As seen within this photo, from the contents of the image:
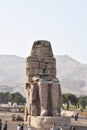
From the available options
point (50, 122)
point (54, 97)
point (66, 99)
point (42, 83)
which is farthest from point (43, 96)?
point (66, 99)

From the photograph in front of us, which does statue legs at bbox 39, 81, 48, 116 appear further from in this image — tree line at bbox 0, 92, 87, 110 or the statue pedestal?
tree line at bbox 0, 92, 87, 110

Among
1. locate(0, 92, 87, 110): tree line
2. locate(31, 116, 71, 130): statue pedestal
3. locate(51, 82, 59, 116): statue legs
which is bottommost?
locate(0, 92, 87, 110): tree line

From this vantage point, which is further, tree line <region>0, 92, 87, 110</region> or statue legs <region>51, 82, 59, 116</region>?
tree line <region>0, 92, 87, 110</region>

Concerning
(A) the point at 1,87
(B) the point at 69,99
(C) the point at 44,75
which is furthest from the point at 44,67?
(A) the point at 1,87

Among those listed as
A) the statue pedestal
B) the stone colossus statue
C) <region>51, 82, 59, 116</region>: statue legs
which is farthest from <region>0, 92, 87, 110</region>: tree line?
the statue pedestal

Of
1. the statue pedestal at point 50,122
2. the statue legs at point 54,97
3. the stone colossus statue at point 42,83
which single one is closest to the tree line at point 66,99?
the stone colossus statue at point 42,83

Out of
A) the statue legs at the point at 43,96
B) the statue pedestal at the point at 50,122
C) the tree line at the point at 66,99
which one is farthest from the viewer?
the tree line at the point at 66,99

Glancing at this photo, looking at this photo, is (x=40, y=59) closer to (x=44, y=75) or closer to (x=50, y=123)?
(x=44, y=75)

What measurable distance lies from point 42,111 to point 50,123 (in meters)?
1.89

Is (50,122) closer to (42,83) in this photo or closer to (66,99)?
(42,83)

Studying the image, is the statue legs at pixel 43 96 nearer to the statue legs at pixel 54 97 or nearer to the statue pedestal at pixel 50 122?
the statue legs at pixel 54 97

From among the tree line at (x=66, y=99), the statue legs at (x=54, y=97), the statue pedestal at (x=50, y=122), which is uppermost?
the statue legs at (x=54, y=97)

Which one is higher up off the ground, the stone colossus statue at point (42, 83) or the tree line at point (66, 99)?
the stone colossus statue at point (42, 83)

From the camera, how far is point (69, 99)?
84.5 meters
